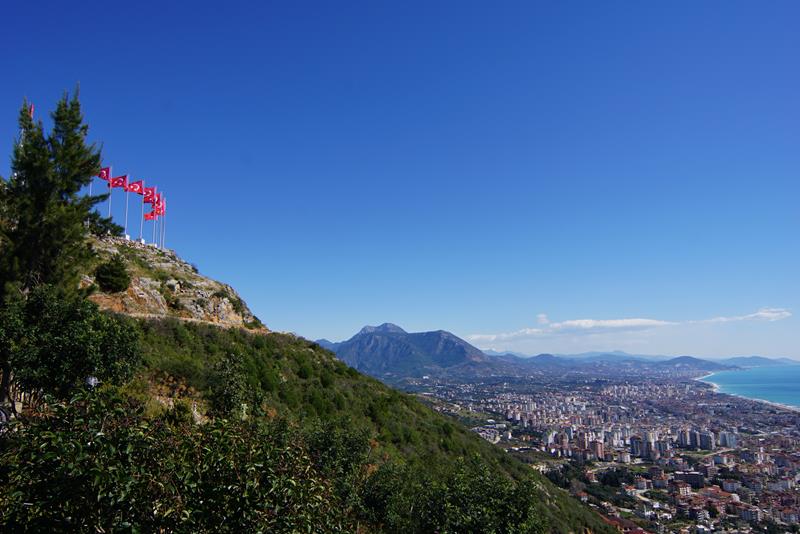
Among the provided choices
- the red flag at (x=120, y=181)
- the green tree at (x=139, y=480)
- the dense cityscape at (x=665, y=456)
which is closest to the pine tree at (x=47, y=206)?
the green tree at (x=139, y=480)

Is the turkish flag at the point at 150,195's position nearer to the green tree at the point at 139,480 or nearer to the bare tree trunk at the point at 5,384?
the bare tree trunk at the point at 5,384

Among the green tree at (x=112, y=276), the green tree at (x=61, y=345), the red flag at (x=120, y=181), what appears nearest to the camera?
the green tree at (x=61, y=345)

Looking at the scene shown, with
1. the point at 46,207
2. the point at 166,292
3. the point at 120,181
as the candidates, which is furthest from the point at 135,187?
the point at 46,207

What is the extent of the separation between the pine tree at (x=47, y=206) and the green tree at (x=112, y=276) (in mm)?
11060

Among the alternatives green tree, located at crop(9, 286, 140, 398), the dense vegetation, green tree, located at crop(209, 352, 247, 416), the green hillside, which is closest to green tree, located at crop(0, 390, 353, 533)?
the dense vegetation

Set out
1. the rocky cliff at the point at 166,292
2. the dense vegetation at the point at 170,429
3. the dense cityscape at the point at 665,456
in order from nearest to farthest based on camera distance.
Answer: the dense vegetation at the point at 170,429, the rocky cliff at the point at 166,292, the dense cityscape at the point at 665,456

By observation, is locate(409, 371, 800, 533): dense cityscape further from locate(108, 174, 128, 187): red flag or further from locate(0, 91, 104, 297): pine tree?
locate(108, 174, 128, 187): red flag

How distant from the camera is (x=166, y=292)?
35.2 metres

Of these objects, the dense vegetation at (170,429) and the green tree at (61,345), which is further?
the green tree at (61,345)

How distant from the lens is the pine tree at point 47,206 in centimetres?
1764

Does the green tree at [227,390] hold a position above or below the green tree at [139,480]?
below

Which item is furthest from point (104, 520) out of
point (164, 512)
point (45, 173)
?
point (45, 173)

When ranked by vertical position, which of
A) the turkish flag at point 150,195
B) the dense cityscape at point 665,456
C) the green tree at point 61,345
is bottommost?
the dense cityscape at point 665,456

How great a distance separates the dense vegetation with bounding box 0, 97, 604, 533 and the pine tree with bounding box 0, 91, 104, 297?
54mm
